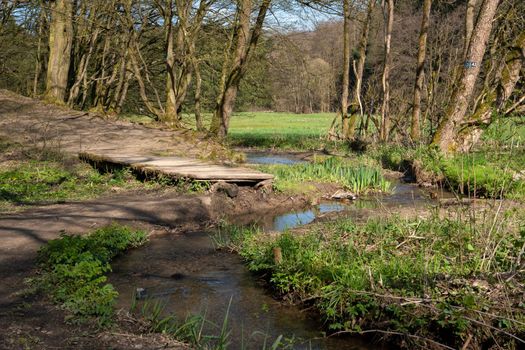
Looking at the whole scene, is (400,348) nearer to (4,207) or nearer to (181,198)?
(181,198)

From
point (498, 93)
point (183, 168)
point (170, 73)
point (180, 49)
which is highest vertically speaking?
point (180, 49)

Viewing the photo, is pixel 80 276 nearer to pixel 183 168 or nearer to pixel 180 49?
pixel 183 168

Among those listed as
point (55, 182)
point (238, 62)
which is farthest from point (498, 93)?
point (55, 182)

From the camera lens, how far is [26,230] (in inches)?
298

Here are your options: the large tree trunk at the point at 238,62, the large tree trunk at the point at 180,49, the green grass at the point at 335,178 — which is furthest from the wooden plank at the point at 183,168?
the large tree trunk at the point at 238,62

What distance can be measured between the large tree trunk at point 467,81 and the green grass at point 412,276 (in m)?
7.95

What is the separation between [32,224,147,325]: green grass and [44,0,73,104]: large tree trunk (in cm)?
1259

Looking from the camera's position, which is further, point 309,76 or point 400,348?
point 309,76

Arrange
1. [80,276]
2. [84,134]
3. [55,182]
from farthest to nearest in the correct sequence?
[84,134] < [55,182] < [80,276]

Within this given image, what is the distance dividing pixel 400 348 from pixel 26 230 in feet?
16.9

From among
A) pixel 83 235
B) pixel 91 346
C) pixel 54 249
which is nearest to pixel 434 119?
pixel 83 235

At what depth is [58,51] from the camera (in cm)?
1852

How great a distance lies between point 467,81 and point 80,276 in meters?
11.1

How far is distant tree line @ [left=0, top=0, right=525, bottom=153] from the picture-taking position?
14.4 metres
